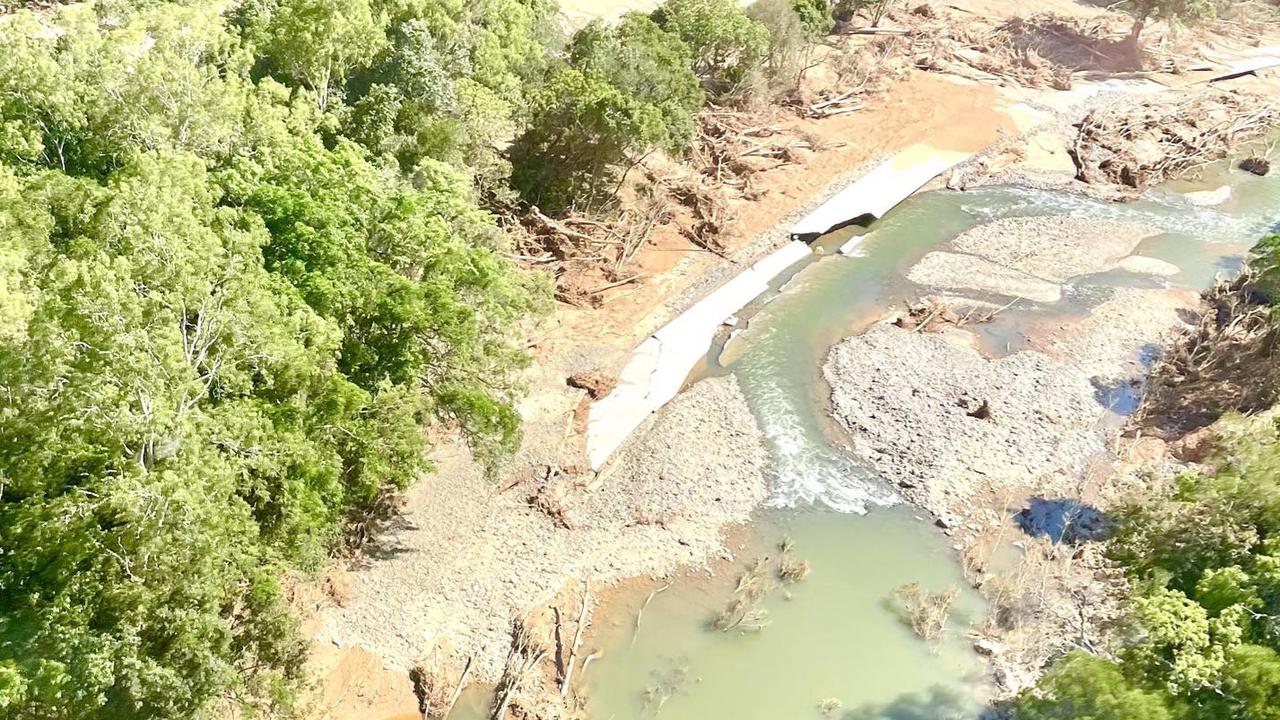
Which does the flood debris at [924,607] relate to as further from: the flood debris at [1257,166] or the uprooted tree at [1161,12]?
the uprooted tree at [1161,12]

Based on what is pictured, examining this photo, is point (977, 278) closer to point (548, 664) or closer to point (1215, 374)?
point (1215, 374)

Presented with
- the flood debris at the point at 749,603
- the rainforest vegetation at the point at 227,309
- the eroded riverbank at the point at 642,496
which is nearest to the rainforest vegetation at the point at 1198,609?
the eroded riverbank at the point at 642,496

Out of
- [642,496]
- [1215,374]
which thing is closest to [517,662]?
[642,496]

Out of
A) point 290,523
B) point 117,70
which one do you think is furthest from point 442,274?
point 117,70

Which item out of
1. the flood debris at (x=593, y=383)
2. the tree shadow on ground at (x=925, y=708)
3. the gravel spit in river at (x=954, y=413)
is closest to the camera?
the tree shadow on ground at (x=925, y=708)

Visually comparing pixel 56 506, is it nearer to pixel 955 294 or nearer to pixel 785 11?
pixel 955 294
